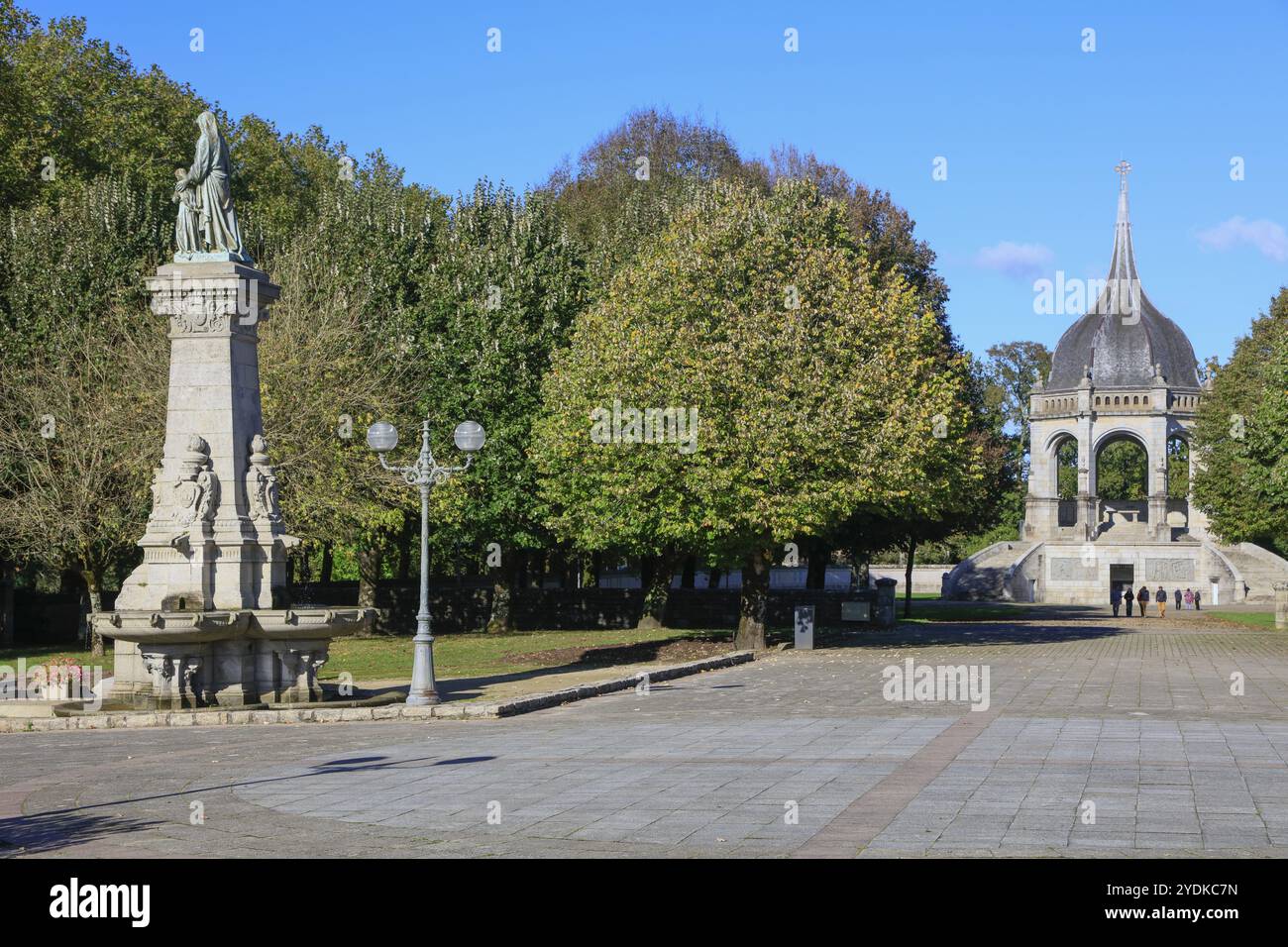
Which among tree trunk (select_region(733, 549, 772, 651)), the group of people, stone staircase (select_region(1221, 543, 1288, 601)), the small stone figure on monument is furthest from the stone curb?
stone staircase (select_region(1221, 543, 1288, 601))

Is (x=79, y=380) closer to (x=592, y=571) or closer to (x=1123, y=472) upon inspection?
(x=592, y=571)

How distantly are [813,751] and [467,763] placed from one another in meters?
3.85

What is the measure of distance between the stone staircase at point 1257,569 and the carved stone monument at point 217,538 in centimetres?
6686

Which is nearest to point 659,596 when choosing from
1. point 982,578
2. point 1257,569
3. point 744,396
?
point 744,396

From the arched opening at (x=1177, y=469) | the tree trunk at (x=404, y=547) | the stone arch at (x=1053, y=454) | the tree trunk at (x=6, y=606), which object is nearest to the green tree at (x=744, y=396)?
the tree trunk at (x=404, y=547)

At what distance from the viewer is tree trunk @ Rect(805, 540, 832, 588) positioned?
4950 cm

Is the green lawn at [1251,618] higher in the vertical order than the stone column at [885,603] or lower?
lower

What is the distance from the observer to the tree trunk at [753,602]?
122ft

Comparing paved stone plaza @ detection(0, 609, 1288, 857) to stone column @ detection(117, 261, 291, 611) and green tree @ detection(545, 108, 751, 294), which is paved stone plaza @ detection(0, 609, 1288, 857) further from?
green tree @ detection(545, 108, 751, 294)

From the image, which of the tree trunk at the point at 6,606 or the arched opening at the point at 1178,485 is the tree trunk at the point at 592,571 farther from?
the arched opening at the point at 1178,485

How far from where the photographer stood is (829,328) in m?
36.1

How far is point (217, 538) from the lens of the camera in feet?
73.8

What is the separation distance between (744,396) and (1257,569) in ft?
182

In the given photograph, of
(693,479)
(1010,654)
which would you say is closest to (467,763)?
(693,479)
